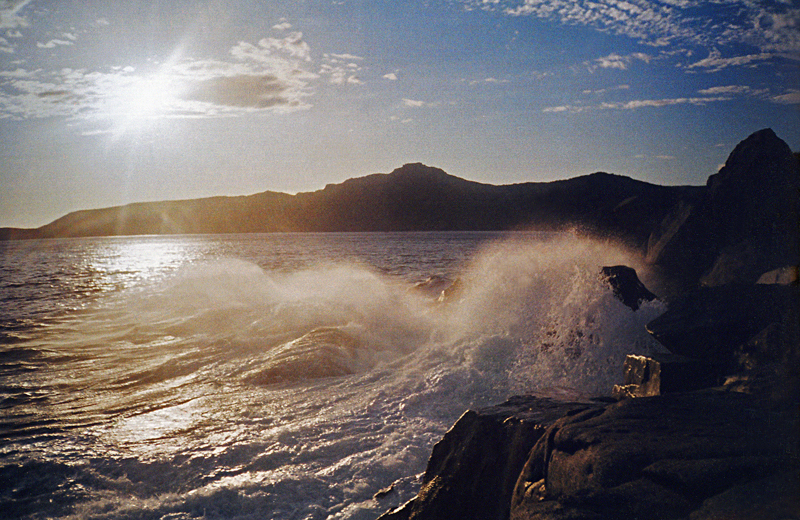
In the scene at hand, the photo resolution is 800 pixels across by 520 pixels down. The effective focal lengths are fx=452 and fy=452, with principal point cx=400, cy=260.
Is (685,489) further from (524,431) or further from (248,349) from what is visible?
(248,349)

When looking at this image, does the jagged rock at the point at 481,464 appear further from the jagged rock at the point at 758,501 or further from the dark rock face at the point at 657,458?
the jagged rock at the point at 758,501

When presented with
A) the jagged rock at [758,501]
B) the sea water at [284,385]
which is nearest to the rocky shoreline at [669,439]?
the jagged rock at [758,501]

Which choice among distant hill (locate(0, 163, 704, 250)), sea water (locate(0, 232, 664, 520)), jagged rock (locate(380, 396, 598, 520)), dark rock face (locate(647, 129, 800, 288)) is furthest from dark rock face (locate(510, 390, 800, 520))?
distant hill (locate(0, 163, 704, 250))

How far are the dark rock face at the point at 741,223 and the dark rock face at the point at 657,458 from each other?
5859 mm

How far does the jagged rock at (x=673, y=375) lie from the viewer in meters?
4.93

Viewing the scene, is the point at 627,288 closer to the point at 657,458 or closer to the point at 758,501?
the point at 657,458

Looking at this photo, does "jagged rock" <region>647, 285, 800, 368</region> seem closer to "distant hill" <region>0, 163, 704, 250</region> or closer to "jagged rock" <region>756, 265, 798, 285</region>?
"jagged rock" <region>756, 265, 798, 285</region>

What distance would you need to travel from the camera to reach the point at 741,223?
10.5m

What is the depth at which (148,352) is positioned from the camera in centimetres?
1194

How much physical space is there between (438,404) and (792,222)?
8.20 meters

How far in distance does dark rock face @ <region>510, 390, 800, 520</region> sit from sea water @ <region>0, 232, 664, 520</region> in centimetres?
193

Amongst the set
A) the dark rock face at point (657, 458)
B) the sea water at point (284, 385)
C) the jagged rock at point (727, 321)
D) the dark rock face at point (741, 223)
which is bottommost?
the sea water at point (284, 385)

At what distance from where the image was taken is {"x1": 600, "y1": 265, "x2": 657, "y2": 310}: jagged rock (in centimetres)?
888

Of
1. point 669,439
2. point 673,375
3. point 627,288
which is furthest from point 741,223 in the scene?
point 669,439
